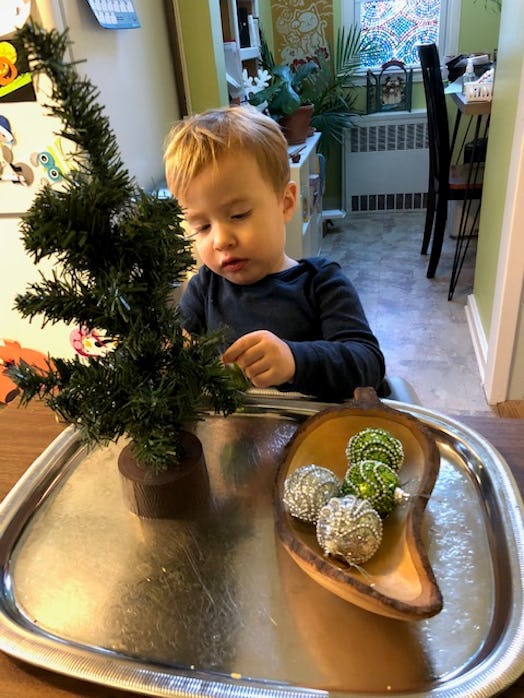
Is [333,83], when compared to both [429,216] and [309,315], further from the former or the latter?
[309,315]

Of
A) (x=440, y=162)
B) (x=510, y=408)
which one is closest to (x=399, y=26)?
(x=440, y=162)

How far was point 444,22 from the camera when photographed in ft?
11.1

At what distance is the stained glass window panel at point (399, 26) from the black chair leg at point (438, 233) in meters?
1.42

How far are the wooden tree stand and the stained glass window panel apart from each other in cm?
366

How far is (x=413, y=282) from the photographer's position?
9.28 feet

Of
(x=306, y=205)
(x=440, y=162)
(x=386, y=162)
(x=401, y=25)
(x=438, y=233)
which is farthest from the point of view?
(x=386, y=162)

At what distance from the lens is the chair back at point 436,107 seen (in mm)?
2439

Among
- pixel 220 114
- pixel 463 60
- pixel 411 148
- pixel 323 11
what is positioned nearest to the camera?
pixel 220 114

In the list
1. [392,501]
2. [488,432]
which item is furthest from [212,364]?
[488,432]

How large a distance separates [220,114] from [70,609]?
71cm

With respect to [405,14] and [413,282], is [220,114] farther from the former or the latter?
[405,14]

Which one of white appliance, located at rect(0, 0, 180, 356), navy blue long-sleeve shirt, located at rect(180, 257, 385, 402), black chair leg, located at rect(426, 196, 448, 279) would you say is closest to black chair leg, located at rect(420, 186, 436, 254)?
black chair leg, located at rect(426, 196, 448, 279)

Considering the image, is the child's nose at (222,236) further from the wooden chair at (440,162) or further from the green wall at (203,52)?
the wooden chair at (440,162)

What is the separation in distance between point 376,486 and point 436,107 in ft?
7.74
